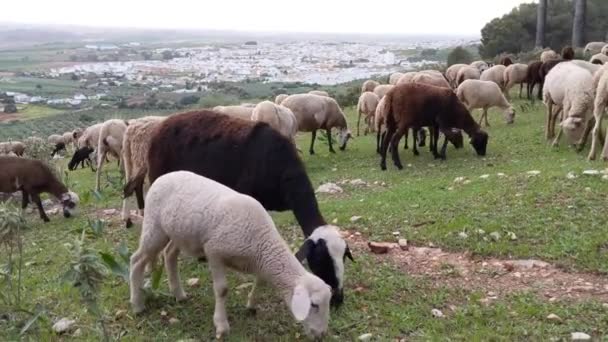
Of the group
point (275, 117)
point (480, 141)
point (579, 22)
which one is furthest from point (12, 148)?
point (579, 22)

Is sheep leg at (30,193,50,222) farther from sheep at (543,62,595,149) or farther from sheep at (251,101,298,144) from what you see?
sheep at (543,62,595,149)

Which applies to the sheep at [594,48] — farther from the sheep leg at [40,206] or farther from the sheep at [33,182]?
the sheep leg at [40,206]

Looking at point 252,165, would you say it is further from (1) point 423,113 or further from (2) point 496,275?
(1) point 423,113

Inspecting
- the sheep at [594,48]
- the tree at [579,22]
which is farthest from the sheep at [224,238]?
the tree at [579,22]

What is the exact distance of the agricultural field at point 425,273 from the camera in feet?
19.4

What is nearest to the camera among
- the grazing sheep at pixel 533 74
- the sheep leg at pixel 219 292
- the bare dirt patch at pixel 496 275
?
the sheep leg at pixel 219 292

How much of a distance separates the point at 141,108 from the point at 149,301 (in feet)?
122

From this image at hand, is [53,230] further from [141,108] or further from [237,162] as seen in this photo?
[141,108]

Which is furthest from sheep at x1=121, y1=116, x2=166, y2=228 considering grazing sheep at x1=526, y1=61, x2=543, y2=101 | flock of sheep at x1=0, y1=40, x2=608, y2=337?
grazing sheep at x1=526, y1=61, x2=543, y2=101

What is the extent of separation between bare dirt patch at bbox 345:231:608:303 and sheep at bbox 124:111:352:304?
1.34 meters

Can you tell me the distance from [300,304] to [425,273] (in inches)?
98.4

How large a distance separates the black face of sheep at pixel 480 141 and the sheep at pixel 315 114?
15.5 ft

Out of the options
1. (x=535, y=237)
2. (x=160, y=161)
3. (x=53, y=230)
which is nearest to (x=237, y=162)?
(x=160, y=161)

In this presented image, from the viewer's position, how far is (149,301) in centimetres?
668
